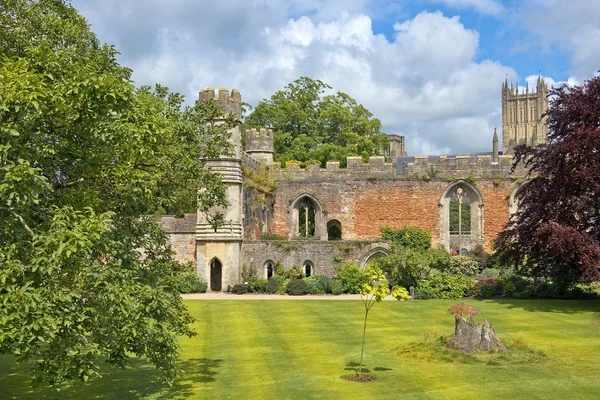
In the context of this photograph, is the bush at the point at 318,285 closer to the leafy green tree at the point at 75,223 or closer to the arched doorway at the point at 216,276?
the arched doorway at the point at 216,276

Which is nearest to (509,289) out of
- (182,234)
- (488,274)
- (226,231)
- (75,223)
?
(488,274)

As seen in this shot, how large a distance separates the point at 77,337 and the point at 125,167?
2.79 m

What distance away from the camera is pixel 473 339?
603 inches

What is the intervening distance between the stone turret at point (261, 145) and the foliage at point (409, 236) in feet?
25.3

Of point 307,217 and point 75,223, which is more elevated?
point 307,217

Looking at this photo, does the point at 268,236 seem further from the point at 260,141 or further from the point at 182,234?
the point at 260,141

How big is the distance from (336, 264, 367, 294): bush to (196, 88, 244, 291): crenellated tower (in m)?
4.30

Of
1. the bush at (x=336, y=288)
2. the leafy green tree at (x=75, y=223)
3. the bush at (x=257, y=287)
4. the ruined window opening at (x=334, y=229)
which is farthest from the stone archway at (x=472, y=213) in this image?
the leafy green tree at (x=75, y=223)

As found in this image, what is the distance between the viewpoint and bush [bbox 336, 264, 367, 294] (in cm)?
2956

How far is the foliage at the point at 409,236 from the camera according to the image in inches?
1437

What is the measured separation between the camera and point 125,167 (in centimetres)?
1067

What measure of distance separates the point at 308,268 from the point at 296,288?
12.6 feet

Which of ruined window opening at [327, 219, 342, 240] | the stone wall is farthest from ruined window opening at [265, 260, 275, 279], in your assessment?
ruined window opening at [327, 219, 342, 240]

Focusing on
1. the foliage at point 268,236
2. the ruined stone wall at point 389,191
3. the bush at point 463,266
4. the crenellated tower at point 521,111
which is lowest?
the bush at point 463,266
